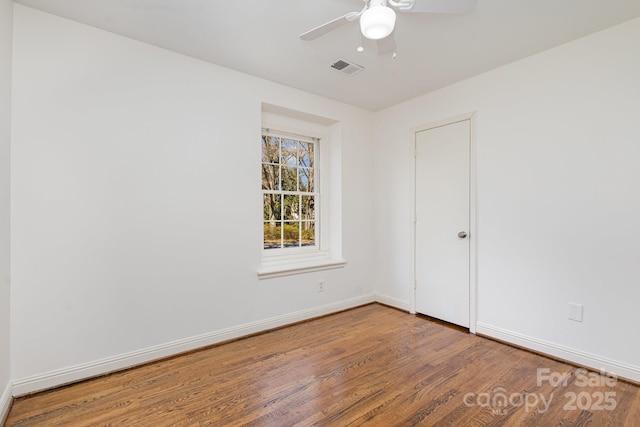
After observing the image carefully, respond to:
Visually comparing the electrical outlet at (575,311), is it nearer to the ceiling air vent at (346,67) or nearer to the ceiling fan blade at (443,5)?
the ceiling fan blade at (443,5)

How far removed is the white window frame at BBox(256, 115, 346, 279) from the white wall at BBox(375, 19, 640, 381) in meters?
1.54

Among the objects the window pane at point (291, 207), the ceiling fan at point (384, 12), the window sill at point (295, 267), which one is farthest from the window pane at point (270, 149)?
the ceiling fan at point (384, 12)

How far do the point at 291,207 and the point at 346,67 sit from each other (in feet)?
5.33

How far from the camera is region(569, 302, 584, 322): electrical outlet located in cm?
240

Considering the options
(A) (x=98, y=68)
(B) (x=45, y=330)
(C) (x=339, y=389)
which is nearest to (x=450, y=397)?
(C) (x=339, y=389)

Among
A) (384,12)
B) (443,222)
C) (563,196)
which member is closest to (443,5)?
(384,12)

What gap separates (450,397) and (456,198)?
1.92m

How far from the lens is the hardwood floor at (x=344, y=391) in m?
1.80

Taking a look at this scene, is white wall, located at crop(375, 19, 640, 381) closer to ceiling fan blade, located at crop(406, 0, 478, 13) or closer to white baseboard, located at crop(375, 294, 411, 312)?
white baseboard, located at crop(375, 294, 411, 312)

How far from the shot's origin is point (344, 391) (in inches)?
81.0

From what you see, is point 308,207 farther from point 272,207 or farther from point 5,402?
point 5,402

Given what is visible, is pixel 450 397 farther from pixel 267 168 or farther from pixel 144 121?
pixel 144 121

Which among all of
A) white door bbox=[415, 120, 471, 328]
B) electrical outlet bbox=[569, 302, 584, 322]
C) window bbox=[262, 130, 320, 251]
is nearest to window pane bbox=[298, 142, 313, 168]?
window bbox=[262, 130, 320, 251]

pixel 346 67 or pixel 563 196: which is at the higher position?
pixel 346 67
